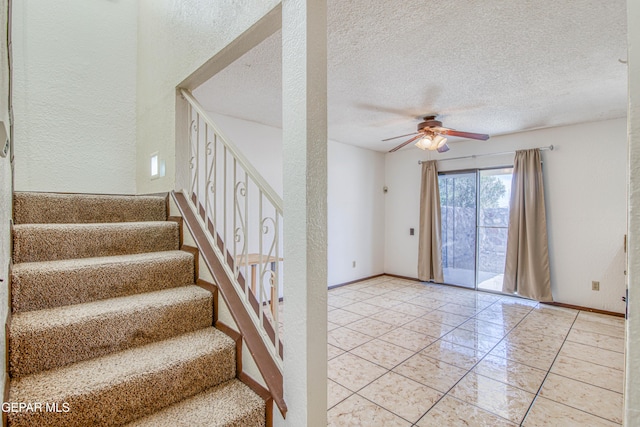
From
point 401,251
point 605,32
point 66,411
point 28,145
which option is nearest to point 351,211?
point 401,251

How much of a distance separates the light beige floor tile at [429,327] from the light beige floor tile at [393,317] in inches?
3.5

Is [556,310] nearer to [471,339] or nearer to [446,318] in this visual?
[446,318]

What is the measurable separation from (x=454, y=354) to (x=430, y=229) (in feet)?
9.36

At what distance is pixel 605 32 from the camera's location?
2.04m

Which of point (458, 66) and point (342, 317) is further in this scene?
point (342, 317)

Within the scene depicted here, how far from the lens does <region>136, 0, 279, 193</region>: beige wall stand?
1693 mm

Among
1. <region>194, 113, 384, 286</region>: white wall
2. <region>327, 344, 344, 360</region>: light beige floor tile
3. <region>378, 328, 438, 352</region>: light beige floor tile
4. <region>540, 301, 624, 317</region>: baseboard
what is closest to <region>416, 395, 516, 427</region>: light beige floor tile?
<region>378, 328, 438, 352</region>: light beige floor tile

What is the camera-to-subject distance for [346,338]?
3.19m

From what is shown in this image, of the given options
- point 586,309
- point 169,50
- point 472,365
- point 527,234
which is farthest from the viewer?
point 527,234

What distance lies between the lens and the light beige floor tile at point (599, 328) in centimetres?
337

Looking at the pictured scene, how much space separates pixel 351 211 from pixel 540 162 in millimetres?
2937

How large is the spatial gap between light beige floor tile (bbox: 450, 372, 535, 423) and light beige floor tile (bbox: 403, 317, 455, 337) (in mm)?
885

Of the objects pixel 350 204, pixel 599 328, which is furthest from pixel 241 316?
pixel 599 328

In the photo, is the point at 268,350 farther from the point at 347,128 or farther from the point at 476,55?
the point at 347,128
